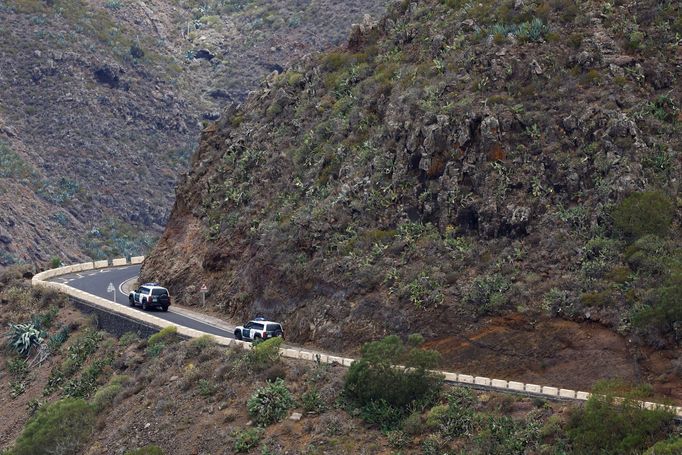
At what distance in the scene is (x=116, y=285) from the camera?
257 feet

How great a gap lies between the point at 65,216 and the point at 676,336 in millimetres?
87444

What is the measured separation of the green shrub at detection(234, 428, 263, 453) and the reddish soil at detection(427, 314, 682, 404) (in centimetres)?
734

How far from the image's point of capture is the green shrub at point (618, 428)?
4150cm

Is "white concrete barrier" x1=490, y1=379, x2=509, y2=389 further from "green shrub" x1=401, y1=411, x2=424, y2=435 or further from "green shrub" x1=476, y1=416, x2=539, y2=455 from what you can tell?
"green shrub" x1=401, y1=411, x2=424, y2=435

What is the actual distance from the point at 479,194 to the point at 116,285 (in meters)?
28.7

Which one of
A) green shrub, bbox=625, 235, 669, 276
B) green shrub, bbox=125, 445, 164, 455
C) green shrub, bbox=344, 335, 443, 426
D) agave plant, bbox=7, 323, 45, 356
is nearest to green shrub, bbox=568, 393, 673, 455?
green shrub, bbox=344, 335, 443, 426

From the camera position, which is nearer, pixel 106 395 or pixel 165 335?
pixel 106 395

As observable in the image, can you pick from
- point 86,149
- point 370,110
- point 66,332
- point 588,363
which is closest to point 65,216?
point 86,149

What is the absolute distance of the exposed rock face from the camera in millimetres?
53625

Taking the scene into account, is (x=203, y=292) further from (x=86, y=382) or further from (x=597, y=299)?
(x=597, y=299)

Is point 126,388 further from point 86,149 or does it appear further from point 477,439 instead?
point 86,149

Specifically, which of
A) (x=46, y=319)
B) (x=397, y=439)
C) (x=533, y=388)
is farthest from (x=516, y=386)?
(x=46, y=319)

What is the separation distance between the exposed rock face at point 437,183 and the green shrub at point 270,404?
4867mm

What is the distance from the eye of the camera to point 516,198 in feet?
182
